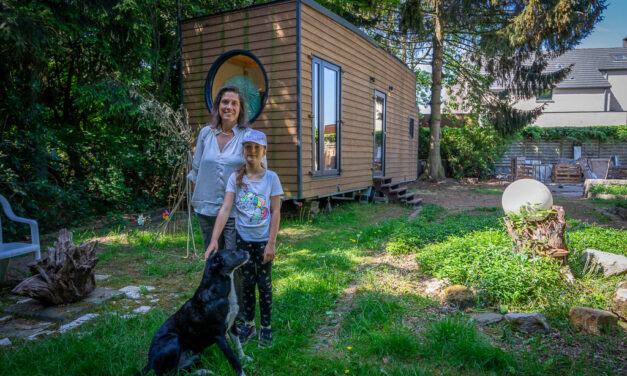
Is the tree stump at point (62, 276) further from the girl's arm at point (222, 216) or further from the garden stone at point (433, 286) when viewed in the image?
the garden stone at point (433, 286)

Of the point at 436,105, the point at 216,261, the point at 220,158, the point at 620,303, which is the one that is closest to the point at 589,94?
the point at 436,105

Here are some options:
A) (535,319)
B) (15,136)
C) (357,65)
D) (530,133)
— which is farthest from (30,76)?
(530,133)

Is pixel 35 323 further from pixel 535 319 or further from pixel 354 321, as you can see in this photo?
pixel 535 319

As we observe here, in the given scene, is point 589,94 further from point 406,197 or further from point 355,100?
point 355,100

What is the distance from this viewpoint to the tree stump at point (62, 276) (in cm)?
317

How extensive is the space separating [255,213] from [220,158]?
0.49m

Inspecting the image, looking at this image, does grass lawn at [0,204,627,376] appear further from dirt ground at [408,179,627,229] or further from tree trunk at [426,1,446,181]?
tree trunk at [426,1,446,181]

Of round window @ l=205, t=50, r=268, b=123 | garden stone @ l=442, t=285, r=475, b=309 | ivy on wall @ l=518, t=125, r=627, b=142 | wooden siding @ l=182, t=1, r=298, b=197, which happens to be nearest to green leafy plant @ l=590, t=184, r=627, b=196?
ivy on wall @ l=518, t=125, r=627, b=142

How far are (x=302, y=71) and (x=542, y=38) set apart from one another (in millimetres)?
11005

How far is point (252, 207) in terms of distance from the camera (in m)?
2.47

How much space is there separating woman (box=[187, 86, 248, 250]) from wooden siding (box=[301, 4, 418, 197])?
4097mm

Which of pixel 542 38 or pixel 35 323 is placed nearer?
pixel 35 323

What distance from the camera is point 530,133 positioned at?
62.0 feet

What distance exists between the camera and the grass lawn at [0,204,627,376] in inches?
88.6
